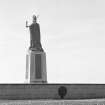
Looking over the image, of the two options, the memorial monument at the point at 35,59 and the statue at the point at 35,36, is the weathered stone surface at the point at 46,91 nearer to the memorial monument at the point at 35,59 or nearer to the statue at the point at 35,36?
the memorial monument at the point at 35,59

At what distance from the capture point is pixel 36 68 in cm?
3369

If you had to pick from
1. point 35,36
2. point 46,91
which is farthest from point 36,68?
point 46,91

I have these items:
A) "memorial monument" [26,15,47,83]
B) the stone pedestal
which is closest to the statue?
"memorial monument" [26,15,47,83]

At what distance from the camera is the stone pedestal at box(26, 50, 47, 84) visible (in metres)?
33.2

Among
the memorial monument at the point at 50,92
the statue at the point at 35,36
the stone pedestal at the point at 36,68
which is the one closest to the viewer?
the memorial monument at the point at 50,92

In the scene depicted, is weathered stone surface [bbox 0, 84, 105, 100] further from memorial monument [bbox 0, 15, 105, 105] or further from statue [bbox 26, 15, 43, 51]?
statue [bbox 26, 15, 43, 51]

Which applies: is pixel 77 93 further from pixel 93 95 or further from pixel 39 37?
pixel 39 37

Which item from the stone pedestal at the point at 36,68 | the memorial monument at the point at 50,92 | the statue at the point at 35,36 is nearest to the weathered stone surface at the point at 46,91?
the memorial monument at the point at 50,92

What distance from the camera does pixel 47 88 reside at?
85.8 ft

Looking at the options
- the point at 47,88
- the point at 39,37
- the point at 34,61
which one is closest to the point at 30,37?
the point at 39,37

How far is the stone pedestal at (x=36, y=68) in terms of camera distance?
109ft

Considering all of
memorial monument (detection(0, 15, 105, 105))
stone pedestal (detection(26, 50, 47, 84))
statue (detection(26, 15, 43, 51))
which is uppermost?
statue (detection(26, 15, 43, 51))

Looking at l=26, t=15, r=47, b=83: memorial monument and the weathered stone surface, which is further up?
l=26, t=15, r=47, b=83: memorial monument

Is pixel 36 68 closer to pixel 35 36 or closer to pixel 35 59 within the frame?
pixel 35 59
